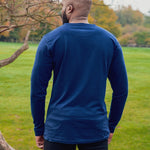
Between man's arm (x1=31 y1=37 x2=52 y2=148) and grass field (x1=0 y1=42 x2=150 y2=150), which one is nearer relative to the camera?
man's arm (x1=31 y1=37 x2=52 y2=148)

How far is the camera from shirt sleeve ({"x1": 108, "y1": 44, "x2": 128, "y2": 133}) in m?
1.97

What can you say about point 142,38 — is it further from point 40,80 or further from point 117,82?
point 40,80

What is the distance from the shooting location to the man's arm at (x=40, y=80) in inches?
72.0

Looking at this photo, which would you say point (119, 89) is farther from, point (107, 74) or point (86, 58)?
point (86, 58)

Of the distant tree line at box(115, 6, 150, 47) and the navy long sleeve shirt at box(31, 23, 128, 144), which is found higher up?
the navy long sleeve shirt at box(31, 23, 128, 144)

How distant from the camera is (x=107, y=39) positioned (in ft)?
6.17

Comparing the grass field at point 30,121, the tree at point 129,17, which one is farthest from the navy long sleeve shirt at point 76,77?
the tree at point 129,17

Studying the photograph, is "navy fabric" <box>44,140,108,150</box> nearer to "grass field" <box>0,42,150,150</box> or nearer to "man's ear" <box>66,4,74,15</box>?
"man's ear" <box>66,4,74,15</box>

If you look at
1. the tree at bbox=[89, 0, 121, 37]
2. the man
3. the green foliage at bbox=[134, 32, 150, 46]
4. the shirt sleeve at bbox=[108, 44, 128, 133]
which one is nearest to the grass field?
the tree at bbox=[89, 0, 121, 37]

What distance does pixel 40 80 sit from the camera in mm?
1905

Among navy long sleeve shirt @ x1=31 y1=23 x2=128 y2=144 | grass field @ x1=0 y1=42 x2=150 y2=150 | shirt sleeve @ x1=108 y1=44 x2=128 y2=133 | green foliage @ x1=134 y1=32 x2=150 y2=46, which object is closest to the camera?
navy long sleeve shirt @ x1=31 y1=23 x2=128 y2=144

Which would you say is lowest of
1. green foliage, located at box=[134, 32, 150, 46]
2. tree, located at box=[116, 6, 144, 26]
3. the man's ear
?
green foliage, located at box=[134, 32, 150, 46]

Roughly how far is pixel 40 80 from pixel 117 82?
0.56 metres

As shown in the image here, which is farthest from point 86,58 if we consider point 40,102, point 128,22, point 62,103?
point 128,22
